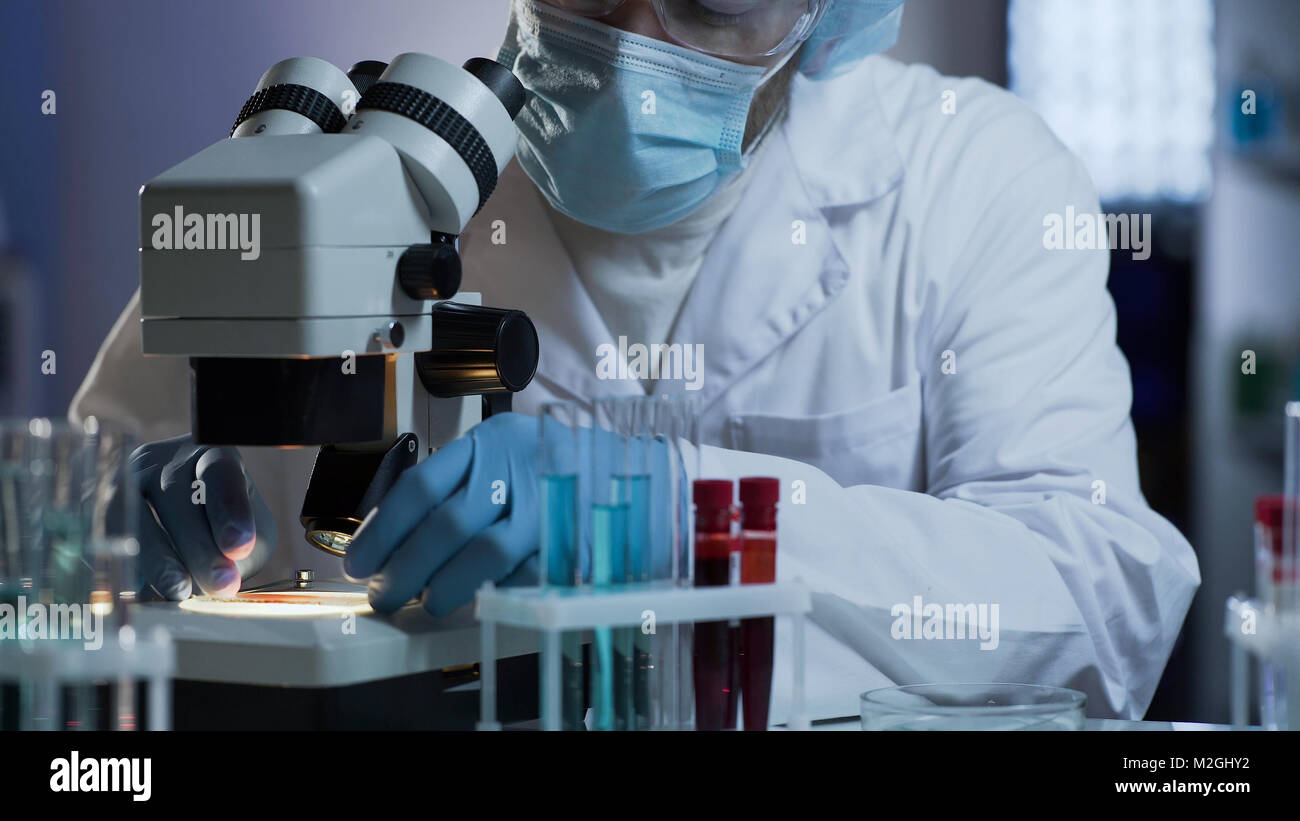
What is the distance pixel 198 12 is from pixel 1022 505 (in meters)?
1.22

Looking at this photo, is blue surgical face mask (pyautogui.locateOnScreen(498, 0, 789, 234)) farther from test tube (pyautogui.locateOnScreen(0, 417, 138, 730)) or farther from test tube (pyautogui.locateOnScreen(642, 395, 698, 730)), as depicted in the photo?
test tube (pyautogui.locateOnScreen(0, 417, 138, 730))

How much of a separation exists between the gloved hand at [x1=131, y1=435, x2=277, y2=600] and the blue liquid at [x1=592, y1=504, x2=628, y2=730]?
361 millimetres

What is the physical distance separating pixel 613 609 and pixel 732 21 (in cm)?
70

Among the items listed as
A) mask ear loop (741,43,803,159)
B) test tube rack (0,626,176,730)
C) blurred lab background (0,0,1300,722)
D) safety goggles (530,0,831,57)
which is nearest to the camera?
test tube rack (0,626,176,730)

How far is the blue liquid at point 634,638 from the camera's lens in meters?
0.74

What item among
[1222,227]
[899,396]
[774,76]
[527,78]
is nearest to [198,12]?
[527,78]

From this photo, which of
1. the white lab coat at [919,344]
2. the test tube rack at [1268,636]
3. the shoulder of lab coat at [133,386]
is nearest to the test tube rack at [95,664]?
the test tube rack at [1268,636]

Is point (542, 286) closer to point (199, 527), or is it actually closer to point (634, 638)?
point (199, 527)

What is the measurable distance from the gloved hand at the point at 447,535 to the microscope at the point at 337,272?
5 centimetres

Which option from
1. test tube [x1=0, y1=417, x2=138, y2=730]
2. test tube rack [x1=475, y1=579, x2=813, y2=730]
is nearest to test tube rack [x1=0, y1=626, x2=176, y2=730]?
test tube [x1=0, y1=417, x2=138, y2=730]

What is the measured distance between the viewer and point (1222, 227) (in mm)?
3029

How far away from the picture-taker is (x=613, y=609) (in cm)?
68

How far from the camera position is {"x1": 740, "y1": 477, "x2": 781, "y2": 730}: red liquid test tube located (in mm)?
737
